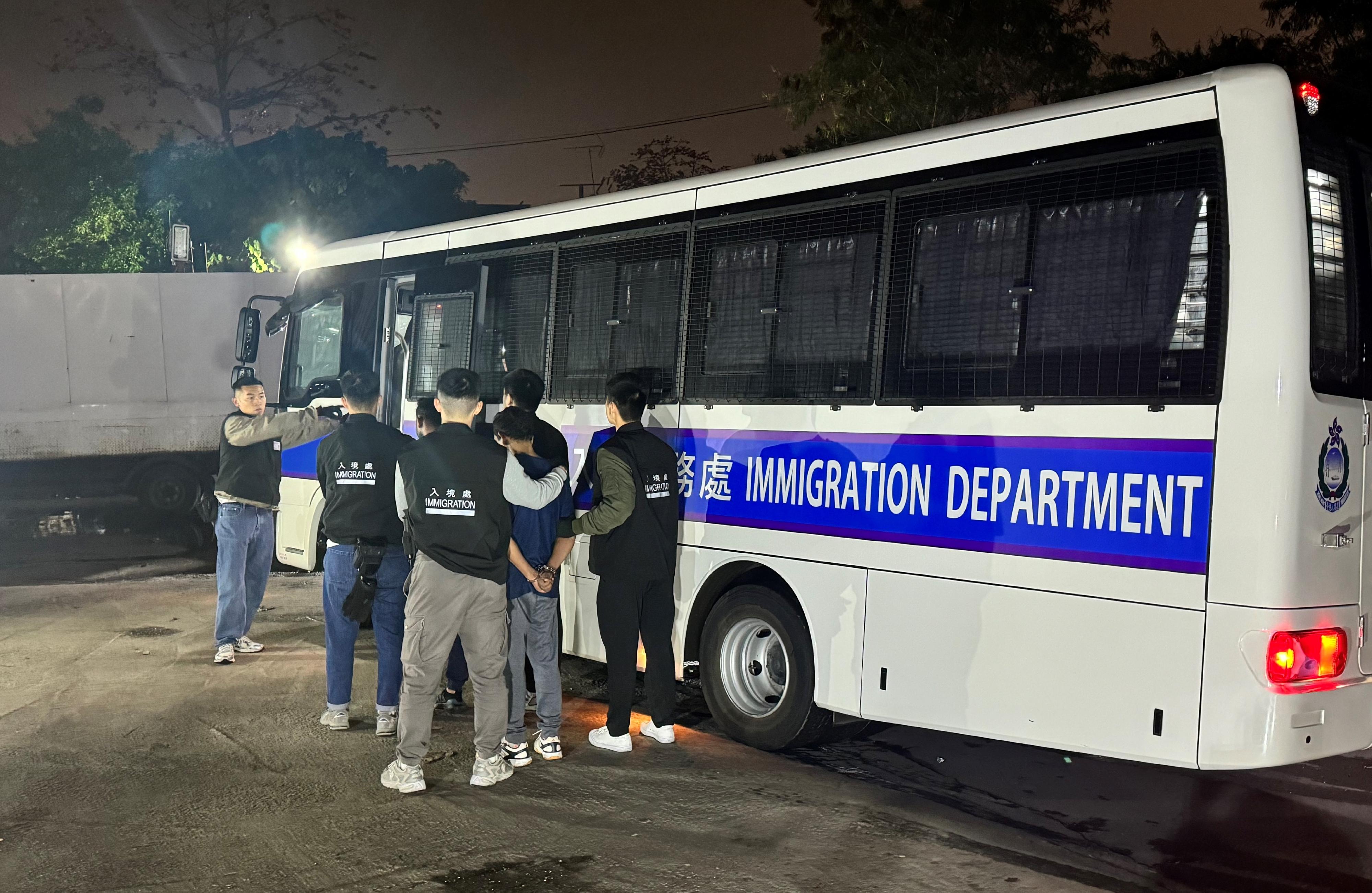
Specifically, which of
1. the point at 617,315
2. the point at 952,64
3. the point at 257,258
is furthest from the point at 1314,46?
the point at 257,258

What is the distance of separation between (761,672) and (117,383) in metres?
14.1

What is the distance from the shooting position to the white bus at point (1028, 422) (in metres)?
4.68

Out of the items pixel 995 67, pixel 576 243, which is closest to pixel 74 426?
pixel 576 243

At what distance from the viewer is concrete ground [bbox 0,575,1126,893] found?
4.78m

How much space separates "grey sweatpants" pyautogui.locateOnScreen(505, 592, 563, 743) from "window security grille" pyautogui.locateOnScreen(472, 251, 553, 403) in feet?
7.32

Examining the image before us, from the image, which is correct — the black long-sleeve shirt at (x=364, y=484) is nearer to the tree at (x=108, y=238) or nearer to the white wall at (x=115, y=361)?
the white wall at (x=115, y=361)

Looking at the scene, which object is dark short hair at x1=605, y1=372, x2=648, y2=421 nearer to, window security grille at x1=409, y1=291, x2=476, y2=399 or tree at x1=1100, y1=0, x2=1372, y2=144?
window security grille at x1=409, y1=291, x2=476, y2=399

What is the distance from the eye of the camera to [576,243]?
7.84 m

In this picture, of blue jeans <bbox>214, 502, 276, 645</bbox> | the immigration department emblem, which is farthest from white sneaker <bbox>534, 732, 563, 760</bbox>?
the immigration department emblem

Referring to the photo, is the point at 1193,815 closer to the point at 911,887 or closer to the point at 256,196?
the point at 911,887

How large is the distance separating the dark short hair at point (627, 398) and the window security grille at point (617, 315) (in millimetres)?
643

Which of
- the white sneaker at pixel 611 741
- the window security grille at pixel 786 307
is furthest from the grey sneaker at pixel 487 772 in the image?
the window security grille at pixel 786 307

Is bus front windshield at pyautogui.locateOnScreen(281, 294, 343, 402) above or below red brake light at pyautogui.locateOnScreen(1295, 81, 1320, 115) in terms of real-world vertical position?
below

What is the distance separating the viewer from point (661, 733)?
676cm
